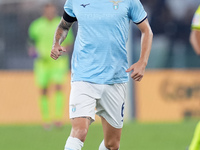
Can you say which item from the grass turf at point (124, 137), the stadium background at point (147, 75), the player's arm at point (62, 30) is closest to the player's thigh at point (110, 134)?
the player's arm at point (62, 30)

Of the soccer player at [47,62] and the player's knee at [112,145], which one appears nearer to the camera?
the player's knee at [112,145]

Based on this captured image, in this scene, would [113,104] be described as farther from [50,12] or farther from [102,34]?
[50,12]

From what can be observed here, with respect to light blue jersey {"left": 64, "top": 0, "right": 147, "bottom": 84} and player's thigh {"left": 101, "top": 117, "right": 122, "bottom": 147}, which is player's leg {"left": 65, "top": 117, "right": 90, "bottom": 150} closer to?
light blue jersey {"left": 64, "top": 0, "right": 147, "bottom": 84}

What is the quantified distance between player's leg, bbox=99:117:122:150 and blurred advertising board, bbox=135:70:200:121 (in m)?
9.44

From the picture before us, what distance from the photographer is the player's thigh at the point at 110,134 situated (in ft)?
23.6

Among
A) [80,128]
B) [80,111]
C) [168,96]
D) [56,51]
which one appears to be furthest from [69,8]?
[168,96]

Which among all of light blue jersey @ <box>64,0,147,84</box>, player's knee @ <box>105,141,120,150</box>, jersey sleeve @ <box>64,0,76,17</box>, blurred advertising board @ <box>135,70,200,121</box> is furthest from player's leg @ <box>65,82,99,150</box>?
blurred advertising board @ <box>135,70,200,121</box>

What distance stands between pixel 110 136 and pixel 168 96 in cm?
957

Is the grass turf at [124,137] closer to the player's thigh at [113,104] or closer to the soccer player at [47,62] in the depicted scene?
the soccer player at [47,62]

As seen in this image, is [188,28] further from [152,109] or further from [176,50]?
[152,109]

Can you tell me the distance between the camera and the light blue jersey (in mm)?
6789

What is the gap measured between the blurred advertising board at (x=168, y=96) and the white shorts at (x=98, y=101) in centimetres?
968

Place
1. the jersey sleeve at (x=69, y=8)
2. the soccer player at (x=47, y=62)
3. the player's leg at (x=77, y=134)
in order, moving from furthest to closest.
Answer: the soccer player at (x=47, y=62) → the jersey sleeve at (x=69, y=8) → the player's leg at (x=77, y=134)

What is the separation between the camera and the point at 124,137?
12.4 metres
